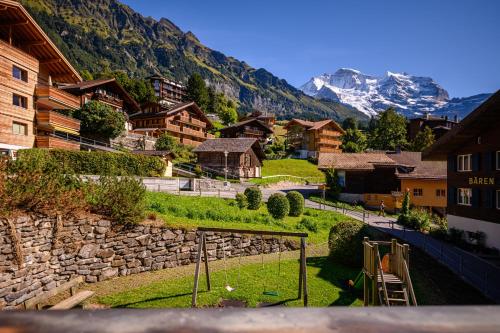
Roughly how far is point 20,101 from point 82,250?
20009 mm

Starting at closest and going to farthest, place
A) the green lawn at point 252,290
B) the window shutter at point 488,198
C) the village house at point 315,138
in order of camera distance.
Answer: the green lawn at point 252,290 < the window shutter at point 488,198 < the village house at point 315,138

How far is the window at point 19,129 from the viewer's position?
26842 mm

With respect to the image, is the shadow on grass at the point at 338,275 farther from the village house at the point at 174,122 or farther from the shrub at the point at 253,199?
the village house at the point at 174,122

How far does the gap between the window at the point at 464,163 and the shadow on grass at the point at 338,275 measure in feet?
48.4

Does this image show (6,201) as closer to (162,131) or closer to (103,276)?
(103,276)

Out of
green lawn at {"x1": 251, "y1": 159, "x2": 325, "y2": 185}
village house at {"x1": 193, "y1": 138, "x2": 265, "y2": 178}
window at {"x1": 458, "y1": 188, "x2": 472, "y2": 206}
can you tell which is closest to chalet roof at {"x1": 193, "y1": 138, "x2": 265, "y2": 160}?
village house at {"x1": 193, "y1": 138, "x2": 265, "y2": 178}

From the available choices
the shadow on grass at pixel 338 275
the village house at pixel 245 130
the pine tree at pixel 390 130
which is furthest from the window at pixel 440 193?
the village house at pixel 245 130

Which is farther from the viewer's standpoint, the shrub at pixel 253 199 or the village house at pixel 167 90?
the village house at pixel 167 90

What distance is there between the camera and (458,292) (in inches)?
585

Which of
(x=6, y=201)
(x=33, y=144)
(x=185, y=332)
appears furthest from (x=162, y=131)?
(x=185, y=332)

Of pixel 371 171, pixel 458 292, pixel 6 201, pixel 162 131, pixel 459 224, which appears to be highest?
pixel 162 131

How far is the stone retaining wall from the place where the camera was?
1241 cm

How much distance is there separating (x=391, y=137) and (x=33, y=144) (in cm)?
7329

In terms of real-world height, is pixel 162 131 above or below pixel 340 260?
above
